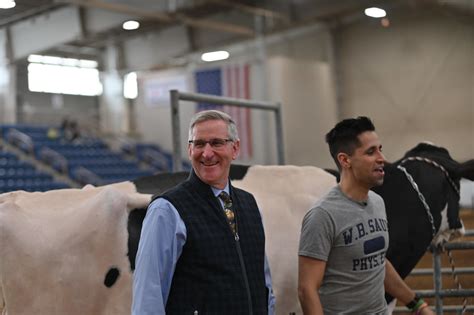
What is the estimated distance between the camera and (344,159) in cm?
276

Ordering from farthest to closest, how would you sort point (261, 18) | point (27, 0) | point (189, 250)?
point (261, 18) < point (27, 0) < point (189, 250)

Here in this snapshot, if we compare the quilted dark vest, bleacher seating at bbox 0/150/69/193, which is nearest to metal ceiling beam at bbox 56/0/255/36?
bleacher seating at bbox 0/150/69/193

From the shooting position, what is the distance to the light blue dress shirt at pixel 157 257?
212 cm

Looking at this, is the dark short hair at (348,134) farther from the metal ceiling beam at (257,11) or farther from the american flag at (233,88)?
the metal ceiling beam at (257,11)

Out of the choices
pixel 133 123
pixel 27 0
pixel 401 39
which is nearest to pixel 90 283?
pixel 27 0

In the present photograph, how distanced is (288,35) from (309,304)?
1555 centimetres

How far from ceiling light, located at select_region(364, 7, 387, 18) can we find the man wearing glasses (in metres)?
14.9

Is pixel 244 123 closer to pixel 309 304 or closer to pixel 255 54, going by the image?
pixel 255 54

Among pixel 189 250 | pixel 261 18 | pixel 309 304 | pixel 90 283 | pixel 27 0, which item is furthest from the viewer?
pixel 261 18

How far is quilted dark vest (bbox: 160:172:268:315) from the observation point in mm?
2223

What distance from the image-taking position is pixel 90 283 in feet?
9.21

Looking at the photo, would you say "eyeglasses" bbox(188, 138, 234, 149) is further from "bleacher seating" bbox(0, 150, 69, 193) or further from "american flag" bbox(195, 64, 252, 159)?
"american flag" bbox(195, 64, 252, 159)

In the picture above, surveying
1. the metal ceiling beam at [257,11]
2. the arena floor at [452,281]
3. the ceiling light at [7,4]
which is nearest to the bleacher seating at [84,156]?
the metal ceiling beam at [257,11]

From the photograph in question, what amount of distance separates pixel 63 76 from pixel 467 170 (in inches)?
779
